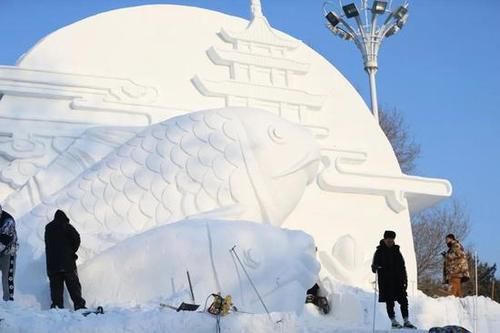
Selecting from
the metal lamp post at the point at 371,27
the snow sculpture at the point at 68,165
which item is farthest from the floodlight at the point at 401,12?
the snow sculpture at the point at 68,165

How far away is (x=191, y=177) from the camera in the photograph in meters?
7.38

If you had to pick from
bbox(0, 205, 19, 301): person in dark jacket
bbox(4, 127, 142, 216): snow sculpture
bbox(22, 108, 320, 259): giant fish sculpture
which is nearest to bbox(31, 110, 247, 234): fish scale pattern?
bbox(22, 108, 320, 259): giant fish sculpture

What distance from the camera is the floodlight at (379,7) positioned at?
13914 millimetres

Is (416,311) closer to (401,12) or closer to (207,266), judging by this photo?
(207,266)

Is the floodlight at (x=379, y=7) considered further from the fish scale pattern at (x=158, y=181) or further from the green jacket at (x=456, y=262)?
the fish scale pattern at (x=158, y=181)

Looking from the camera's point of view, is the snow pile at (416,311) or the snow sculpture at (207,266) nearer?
the snow sculpture at (207,266)

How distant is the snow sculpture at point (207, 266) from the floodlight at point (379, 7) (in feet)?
27.0

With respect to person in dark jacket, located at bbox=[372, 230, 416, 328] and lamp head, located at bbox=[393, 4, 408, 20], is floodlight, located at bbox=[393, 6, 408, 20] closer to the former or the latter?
lamp head, located at bbox=[393, 4, 408, 20]

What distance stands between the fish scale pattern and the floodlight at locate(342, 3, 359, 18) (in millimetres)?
6931

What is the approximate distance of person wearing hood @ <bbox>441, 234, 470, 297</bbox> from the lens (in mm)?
8133

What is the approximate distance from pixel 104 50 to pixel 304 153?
288cm

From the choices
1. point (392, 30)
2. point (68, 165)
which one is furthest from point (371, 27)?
point (68, 165)

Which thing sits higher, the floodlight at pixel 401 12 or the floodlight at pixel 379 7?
the floodlight at pixel 379 7

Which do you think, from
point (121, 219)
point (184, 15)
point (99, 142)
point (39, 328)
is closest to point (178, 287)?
point (121, 219)
